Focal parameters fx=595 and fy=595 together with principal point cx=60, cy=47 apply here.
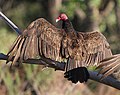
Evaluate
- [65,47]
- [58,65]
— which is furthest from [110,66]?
[65,47]

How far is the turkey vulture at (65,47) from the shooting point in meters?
5.59

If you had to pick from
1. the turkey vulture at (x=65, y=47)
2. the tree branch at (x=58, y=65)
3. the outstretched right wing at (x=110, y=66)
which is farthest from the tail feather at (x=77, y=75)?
the outstretched right wing at (x=110, y=66)

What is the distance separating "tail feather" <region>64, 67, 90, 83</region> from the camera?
5617 mm

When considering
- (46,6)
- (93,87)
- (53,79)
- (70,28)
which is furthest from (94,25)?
(70,28)

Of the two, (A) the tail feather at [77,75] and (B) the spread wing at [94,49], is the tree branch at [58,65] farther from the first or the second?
(B) the spread wing at [94,49]

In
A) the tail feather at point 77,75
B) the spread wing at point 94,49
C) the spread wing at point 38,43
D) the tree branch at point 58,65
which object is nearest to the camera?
the tree branch at point 58,65

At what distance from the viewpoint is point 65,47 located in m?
5.79

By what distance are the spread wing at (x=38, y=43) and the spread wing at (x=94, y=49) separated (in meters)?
0.28

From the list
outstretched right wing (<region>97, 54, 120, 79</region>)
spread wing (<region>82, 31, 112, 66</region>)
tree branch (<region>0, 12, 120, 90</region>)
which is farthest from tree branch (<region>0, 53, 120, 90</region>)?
spread wing (<region>82, 31, 112, 66</region>)

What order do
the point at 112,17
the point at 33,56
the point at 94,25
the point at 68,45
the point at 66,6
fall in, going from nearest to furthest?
the point at 33,56 < the point at 68,45 < the point at 66,6 < the point at 94,25 < the point at 112,17

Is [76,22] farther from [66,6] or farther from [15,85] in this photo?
[15,85]

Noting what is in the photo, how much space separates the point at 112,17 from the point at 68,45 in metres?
12.8

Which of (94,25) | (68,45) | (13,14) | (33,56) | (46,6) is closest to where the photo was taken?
(33,56)

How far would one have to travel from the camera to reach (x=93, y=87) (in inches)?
372
